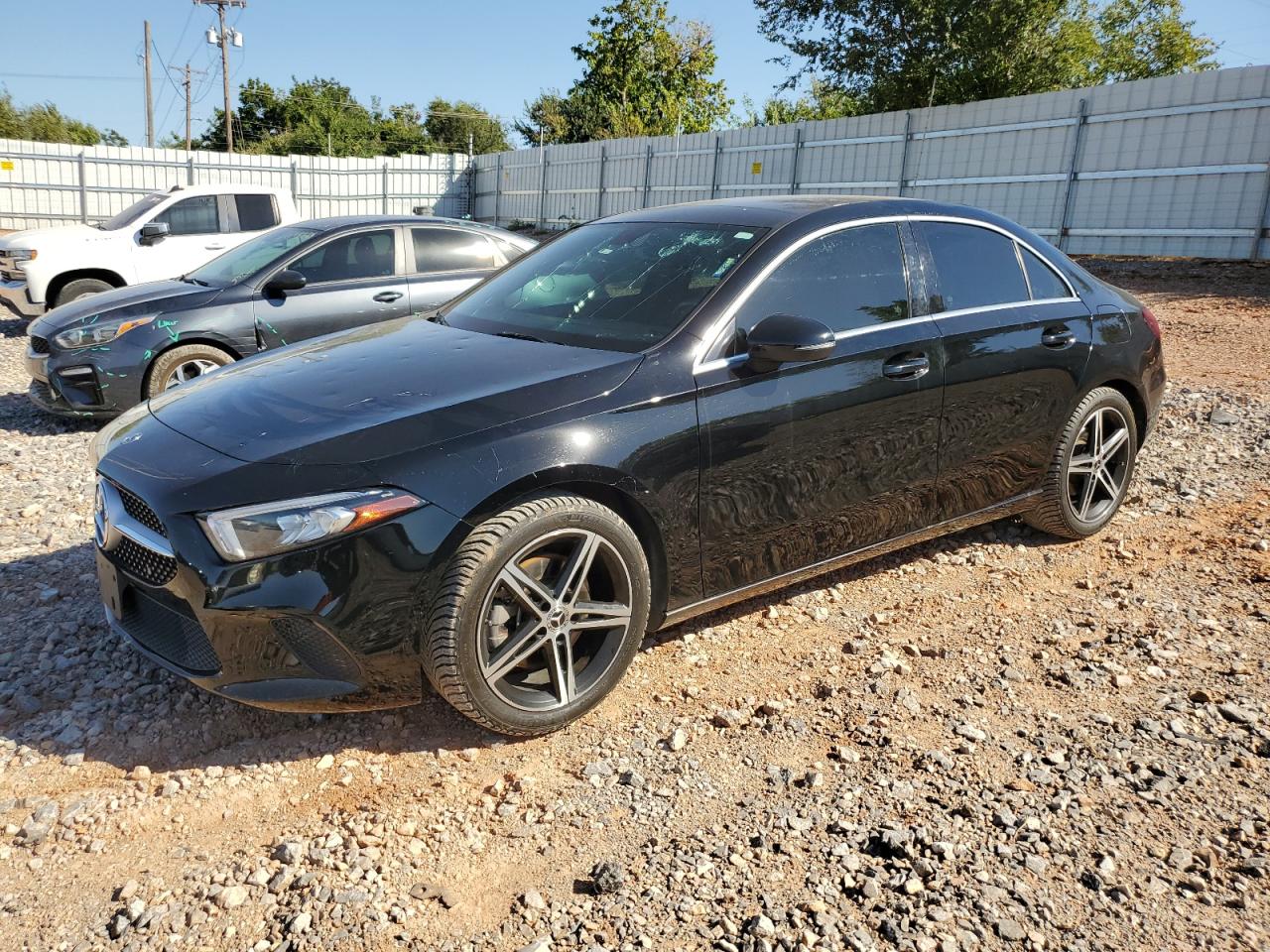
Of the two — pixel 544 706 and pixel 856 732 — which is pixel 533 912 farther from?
pixel 856 732

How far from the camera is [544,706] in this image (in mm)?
3092

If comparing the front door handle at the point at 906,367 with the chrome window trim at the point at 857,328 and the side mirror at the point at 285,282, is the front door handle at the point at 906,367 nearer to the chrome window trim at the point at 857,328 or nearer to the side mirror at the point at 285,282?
the chrome window trim at the point at 857,328

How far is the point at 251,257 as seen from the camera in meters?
7.69

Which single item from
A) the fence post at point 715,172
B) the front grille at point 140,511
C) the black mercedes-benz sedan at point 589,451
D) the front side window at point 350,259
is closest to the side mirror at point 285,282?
the front side window at point 350,259

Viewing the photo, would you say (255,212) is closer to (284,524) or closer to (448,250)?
(448,250)

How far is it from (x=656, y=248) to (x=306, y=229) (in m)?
4.75

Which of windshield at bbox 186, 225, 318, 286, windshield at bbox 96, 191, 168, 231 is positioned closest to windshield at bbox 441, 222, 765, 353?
windshield at bbox 186, 225, 318, 286

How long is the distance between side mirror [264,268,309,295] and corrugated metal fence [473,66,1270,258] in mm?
7014

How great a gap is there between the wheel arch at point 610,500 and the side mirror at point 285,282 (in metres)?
4.80

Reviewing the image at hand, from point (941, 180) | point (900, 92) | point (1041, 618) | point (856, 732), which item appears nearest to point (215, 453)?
point (856, 732)

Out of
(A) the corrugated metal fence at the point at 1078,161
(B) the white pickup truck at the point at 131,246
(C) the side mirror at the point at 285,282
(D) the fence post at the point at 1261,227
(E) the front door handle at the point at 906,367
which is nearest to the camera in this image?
(E) the front door handle at the point at 906,367

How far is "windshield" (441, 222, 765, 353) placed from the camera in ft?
11.7

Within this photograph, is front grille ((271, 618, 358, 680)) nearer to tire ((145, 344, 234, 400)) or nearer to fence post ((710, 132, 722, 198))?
tire ((145, 344, 234, 400))

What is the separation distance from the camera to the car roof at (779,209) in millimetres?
3902
